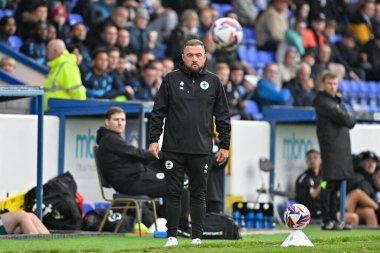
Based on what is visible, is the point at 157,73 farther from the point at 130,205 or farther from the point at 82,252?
the point at 82,252

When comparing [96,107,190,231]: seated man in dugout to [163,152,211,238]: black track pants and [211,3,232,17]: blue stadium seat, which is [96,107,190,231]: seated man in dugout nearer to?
[163,152,211,238]: black track pants

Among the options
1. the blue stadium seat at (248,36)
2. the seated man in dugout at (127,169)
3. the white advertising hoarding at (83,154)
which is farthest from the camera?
the blue stadium seat at (248,36)

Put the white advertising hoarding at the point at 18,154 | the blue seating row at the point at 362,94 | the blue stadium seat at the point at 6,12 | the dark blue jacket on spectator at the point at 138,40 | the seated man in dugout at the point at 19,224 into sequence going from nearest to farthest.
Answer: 1. the seated man in dugout at the point at 19,224
2. the white advertising hoarding at the point at 18,154
3. the blue stadium seat at the point at 6,12
4. the dark blue jacket on spectator at the point at 138,40
5. the blue seating row at the point at 362,94

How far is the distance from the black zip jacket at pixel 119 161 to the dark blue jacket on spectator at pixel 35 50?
5.20m

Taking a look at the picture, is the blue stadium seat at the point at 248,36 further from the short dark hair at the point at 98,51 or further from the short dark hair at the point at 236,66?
the short dark hair at the point at 98,51

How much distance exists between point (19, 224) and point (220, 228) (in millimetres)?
2318

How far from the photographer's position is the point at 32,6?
20.9 meters

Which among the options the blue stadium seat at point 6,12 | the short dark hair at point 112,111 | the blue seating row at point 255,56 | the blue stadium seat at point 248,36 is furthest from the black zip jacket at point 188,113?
the blue stadium seat at point 248,36

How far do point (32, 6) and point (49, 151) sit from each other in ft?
14.0

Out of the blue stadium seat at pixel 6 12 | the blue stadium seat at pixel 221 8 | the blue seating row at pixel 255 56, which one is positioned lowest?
the blue seating row at pixel 255 56

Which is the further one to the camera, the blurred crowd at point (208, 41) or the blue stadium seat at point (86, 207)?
the blurred crowd at point (208, 41)

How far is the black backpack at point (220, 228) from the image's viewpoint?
1483 cm

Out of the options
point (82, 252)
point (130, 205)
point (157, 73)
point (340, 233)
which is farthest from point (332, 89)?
point (82, 252)

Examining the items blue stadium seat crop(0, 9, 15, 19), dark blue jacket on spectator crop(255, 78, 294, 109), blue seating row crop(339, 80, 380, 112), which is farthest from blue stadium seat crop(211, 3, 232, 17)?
blue stadium seat crop(0, 9, 15, 19)
